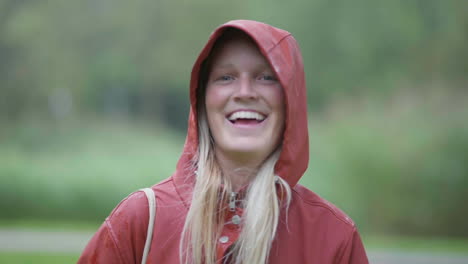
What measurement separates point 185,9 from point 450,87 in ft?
14.0

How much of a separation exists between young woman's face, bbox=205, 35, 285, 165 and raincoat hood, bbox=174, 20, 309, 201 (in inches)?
2.3

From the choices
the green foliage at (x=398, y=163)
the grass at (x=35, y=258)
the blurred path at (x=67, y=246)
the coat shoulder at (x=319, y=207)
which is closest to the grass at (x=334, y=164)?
the green foliage at (x=398, y=163)

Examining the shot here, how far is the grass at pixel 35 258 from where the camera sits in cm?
712

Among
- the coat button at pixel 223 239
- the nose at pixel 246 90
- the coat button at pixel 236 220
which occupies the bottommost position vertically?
the coat button at pixel 223 239

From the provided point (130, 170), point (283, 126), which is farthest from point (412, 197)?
point (283, 126)

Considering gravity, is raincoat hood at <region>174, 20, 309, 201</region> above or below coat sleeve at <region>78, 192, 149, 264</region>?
above

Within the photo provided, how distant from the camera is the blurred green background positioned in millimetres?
9297

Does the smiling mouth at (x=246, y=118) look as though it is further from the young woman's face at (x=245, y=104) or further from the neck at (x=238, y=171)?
the neck at (x=238, y=171)

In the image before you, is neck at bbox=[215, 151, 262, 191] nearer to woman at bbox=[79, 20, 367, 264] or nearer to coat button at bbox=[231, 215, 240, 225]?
woman at bbox=[79, 20, 367, 264]

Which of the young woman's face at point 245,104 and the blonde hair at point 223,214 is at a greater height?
the young woman's face at point 245,104

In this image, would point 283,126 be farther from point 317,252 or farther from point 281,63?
point 317,252

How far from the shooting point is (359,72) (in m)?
9.47

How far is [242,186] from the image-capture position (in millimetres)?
2518

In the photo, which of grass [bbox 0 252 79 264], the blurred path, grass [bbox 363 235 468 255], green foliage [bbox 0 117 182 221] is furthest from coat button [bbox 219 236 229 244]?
green foliage [bbox 0 117 182 221]
